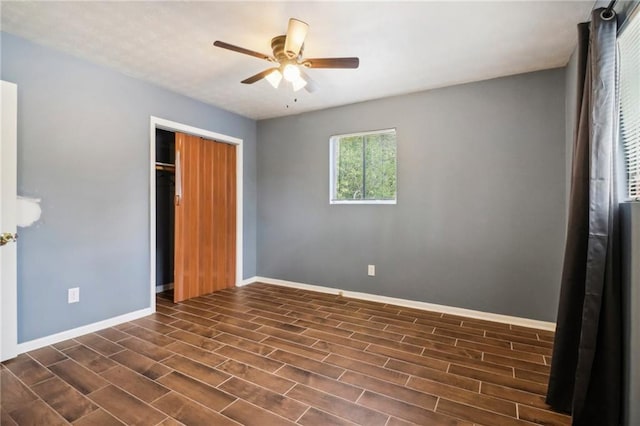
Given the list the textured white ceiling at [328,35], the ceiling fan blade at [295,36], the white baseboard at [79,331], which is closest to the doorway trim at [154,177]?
the white baseboard at [79,331]

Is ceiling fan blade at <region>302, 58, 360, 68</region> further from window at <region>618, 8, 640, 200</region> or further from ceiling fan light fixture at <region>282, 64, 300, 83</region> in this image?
window at <region>618, 8, 640, 200</region>

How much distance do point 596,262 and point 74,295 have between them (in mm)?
3871

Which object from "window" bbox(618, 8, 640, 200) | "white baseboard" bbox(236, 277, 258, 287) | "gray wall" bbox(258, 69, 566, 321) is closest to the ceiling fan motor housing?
"gray wall" bbox(258, 69, 566, 321)

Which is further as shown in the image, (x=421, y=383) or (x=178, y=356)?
(x=178, y=356)

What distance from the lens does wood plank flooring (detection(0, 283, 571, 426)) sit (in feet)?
5.61

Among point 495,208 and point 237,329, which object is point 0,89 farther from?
point 495,208

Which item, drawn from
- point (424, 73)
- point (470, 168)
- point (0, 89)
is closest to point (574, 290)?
point (470, 168)

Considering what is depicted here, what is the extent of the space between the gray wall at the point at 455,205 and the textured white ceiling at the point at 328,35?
0.38 m

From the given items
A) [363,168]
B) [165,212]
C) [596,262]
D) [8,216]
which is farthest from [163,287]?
[596,262]

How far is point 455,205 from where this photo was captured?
3322 millimetres

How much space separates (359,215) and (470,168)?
138cm

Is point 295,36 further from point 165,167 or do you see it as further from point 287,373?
point 165,167

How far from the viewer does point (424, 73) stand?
302 cm

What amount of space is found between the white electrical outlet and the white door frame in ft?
1.28
